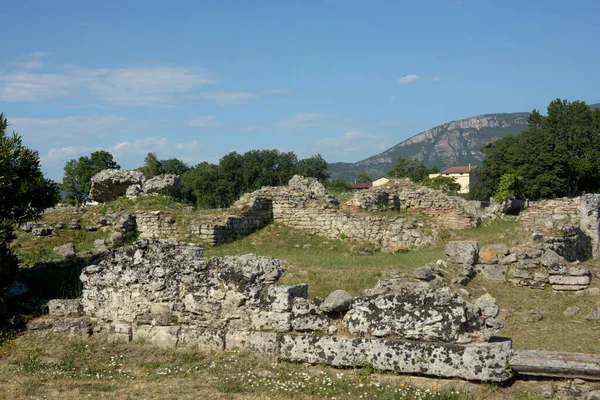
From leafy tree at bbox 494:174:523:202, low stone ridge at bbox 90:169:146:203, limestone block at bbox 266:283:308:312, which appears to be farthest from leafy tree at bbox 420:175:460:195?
limestone block at bbox 266:283:308:312

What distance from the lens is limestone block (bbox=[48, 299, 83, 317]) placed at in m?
9.74

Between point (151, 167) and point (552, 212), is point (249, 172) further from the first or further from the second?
point (552, 212)

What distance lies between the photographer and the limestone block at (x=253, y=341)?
7.89 metres

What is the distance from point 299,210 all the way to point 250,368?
16862mm

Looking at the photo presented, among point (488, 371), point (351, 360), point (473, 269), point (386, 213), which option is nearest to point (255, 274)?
point (351, 360)

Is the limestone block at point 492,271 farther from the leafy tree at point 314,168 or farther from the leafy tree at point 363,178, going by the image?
the leafy tree at point 363,178

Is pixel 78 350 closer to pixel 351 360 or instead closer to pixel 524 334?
pixel 351 360

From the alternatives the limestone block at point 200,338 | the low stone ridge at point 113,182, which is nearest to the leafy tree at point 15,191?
the limestone block at point 200,338

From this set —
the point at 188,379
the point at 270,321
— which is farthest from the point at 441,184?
the point at 188,379

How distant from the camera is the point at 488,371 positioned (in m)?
6.61

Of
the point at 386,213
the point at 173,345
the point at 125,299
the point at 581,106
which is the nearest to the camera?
the point at 173,345

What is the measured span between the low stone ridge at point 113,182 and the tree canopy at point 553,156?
36913mm

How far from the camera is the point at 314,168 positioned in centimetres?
7681

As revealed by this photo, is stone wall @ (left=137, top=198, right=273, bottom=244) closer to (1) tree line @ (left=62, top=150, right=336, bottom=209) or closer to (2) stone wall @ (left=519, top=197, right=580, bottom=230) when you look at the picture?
(2) stone wall @ (left=519, top=197, right=580, bottom=230)
